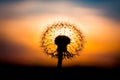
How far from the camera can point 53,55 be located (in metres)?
25.4

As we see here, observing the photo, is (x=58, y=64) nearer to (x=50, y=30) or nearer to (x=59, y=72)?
(x=59, y=72)

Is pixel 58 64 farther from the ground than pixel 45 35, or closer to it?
closer to it

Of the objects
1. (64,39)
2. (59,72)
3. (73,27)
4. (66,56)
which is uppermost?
(73,27)

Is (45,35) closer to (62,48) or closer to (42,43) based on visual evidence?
(42,43)

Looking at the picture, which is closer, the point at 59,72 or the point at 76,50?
the point at 59,72

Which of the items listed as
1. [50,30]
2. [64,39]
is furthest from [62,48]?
[50,30]

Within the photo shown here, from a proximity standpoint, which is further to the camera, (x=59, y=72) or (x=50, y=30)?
(x=50, y=30)

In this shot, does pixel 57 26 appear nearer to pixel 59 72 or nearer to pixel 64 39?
pixel 64 39

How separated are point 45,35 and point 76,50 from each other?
4.17 metres

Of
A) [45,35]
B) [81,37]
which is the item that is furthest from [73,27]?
[45,35]

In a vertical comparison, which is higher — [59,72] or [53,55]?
[53,55]

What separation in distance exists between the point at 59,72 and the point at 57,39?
13.0 feet

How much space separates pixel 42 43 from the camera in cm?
2520

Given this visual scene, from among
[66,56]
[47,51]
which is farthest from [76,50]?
[47,51]
